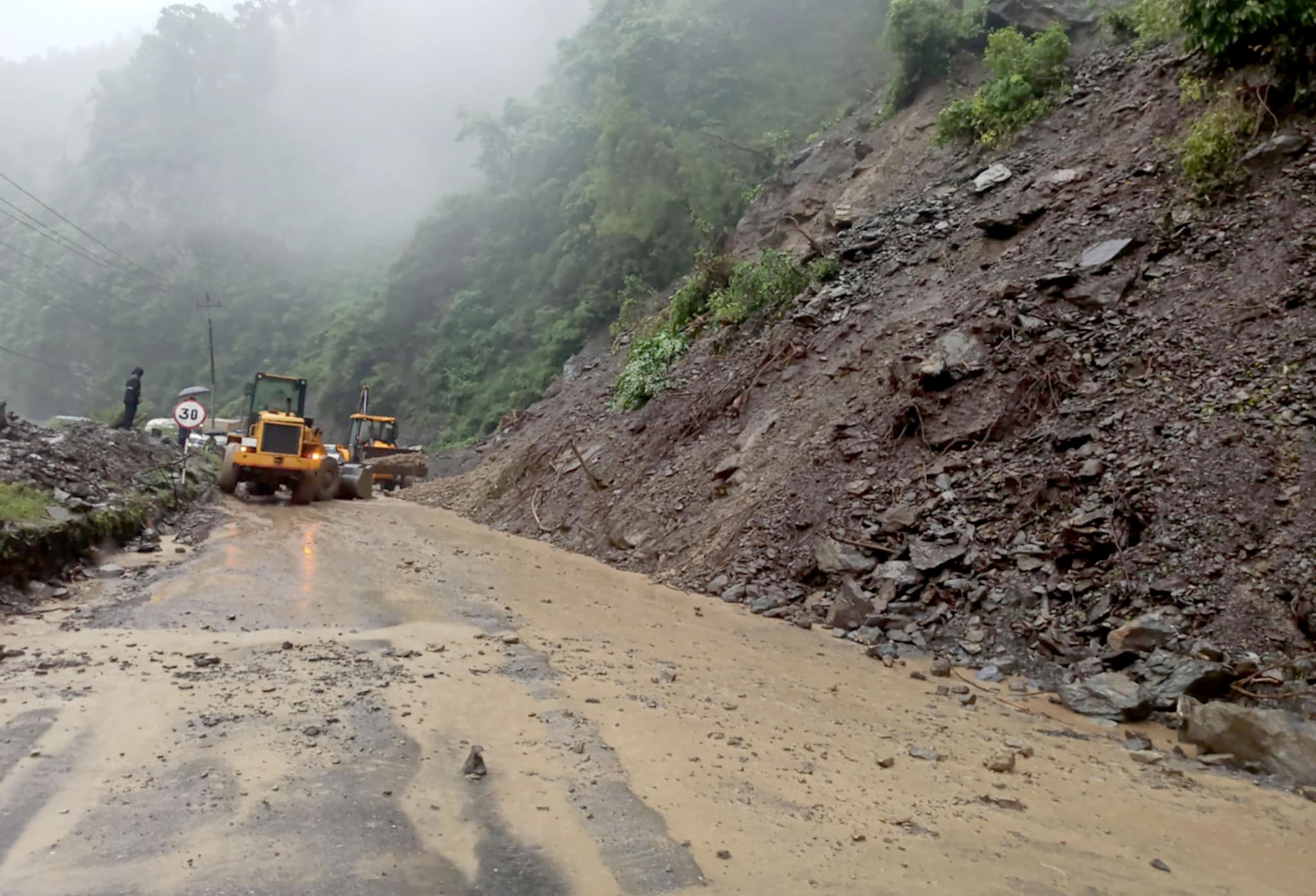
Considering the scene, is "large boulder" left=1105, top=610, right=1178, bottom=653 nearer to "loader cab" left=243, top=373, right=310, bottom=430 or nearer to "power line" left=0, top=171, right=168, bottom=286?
"loader cab" left=243, top=373, right=310, bottom=430

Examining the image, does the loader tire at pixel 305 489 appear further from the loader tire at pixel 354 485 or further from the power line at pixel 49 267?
the power line at pixel 49 267

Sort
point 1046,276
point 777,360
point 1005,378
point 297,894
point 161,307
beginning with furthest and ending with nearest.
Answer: point 161,307, point 777,360, point 1046,276, point 1005,378, point 297,894

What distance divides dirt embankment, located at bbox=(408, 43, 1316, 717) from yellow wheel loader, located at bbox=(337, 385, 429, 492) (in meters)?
12.5

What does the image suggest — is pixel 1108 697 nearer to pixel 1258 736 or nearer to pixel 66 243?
pixel 1258 736

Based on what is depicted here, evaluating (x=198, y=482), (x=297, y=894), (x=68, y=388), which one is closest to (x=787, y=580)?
(x=297, y=894)

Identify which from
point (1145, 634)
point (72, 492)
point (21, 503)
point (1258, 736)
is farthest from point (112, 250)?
point (1258, 736)

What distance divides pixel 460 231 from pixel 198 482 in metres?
29.4

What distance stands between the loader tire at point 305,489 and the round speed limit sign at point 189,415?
2203mm

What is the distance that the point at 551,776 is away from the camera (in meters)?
4.69

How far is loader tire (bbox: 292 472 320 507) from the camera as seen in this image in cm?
1859

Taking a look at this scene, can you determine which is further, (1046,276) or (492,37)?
(492,37)

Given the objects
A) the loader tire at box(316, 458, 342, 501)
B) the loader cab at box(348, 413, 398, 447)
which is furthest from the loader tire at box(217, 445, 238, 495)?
the loader cab at box(348, 413, 398, 447)

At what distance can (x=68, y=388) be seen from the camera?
6372 cm

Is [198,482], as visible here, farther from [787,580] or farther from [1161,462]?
[1161,462]
